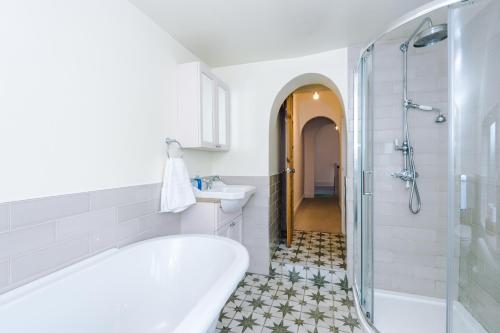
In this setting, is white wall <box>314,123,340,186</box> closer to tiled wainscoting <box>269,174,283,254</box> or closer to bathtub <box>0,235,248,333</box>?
tiled wainscoting <box>269,174,283,254</box>

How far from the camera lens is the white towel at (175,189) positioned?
1.92 metres

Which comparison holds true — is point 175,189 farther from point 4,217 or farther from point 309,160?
point 309,160

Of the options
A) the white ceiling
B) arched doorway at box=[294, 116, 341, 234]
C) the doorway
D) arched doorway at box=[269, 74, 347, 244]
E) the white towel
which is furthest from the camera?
arched doorway at box=[294, 116, 341, 234]

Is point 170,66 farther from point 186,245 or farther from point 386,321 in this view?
point 386,321

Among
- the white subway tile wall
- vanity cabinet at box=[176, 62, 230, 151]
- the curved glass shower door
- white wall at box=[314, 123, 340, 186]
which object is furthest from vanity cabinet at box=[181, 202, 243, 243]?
white wall at box=[314, 123, 340, 186]

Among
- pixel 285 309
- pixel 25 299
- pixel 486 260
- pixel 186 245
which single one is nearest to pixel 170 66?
pixel 186 245

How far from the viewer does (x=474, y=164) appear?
4.49ft

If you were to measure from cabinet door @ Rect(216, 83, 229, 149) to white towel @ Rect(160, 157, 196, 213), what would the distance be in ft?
1.90

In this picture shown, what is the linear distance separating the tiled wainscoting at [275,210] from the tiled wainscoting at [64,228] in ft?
4.64

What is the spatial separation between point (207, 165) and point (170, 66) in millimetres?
1085

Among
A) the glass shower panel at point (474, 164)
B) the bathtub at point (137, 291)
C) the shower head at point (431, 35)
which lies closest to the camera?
the bathtub at point (137, 291)

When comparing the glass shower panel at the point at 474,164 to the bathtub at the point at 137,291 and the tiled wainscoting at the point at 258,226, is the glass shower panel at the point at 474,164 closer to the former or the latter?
the bathtub at the point at 137,291

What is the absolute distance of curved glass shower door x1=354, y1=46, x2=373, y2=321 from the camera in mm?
1957

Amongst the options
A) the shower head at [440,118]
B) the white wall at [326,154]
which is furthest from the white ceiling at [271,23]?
the white wall at [326,154]
